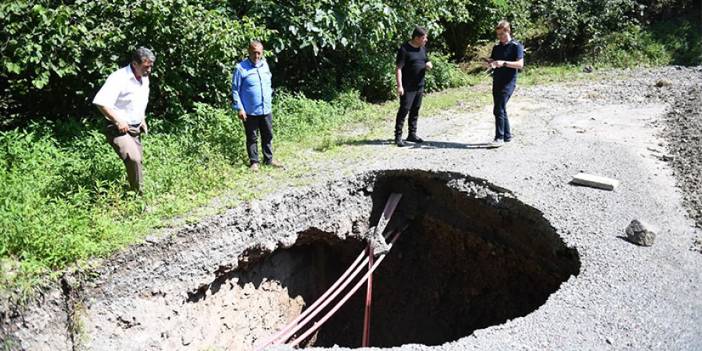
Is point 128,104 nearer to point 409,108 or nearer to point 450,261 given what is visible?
point 409,108

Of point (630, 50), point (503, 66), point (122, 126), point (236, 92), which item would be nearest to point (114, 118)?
point (122, 126)

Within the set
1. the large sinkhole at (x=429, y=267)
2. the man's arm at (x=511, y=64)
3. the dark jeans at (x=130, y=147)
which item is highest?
the man's arm at (x=511, y=64)

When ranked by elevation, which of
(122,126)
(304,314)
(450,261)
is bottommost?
(450,261)

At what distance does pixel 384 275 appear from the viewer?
24.5 ft

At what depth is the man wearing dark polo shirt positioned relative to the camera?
6977 mm

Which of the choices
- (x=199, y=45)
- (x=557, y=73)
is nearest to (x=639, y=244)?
(x=199, y=45)

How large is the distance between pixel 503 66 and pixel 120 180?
469 centimetres

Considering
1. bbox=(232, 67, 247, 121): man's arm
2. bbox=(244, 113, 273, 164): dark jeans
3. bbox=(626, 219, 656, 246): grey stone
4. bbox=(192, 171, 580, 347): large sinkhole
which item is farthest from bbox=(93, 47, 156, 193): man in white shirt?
bbox=(626, 219, 656, 246): grey stone

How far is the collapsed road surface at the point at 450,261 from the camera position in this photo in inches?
167

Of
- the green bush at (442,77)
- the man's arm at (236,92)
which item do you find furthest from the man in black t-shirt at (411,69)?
the green bush at (442,77)

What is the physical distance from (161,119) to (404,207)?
147 inches

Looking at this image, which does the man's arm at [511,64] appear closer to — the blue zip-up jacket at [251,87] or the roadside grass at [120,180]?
the roadside grass at [120,180]

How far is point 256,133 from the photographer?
6.68 metres

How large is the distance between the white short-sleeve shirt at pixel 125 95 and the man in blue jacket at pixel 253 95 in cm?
128
